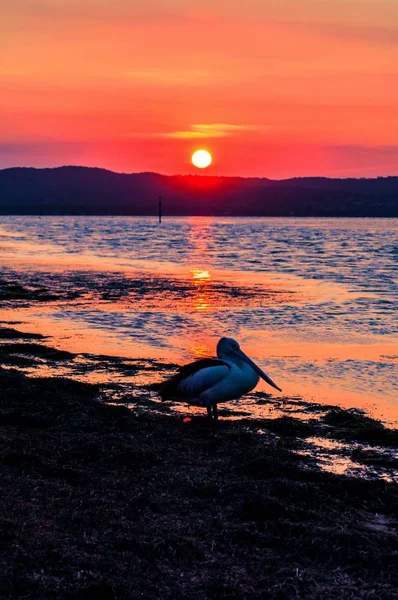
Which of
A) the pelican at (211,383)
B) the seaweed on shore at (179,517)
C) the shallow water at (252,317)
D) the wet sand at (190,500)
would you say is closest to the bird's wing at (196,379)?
the pelican at (211,383)

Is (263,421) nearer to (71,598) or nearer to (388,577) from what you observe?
(388,577)

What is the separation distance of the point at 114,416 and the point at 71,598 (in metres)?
4.35

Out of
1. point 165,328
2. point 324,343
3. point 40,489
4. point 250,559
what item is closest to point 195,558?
point 250,559

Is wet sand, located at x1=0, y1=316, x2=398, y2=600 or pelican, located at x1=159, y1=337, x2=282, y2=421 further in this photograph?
pelican, located at x1=159, y1=337, x2=282, y2=421

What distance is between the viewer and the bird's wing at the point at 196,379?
29.7ft

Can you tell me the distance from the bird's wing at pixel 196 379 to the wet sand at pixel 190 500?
30 cm

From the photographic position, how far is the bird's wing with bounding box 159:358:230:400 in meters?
9.05

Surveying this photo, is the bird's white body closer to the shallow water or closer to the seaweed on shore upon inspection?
the seaweed on shore

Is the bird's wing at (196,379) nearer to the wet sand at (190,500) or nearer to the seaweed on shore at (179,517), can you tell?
the wet sand at (190,500)

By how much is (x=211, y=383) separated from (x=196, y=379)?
170 mm

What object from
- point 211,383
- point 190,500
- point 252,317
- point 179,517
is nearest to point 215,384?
point 211,383

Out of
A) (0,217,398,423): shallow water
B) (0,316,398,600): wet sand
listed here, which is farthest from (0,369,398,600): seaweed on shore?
(0,217,398,423): shallow water

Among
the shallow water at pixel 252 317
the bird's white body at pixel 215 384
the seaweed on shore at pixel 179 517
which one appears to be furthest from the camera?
the shallow water at pixel 252 317

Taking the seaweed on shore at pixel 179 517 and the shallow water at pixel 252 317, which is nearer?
the seaweed on shore at pixel 179 517
